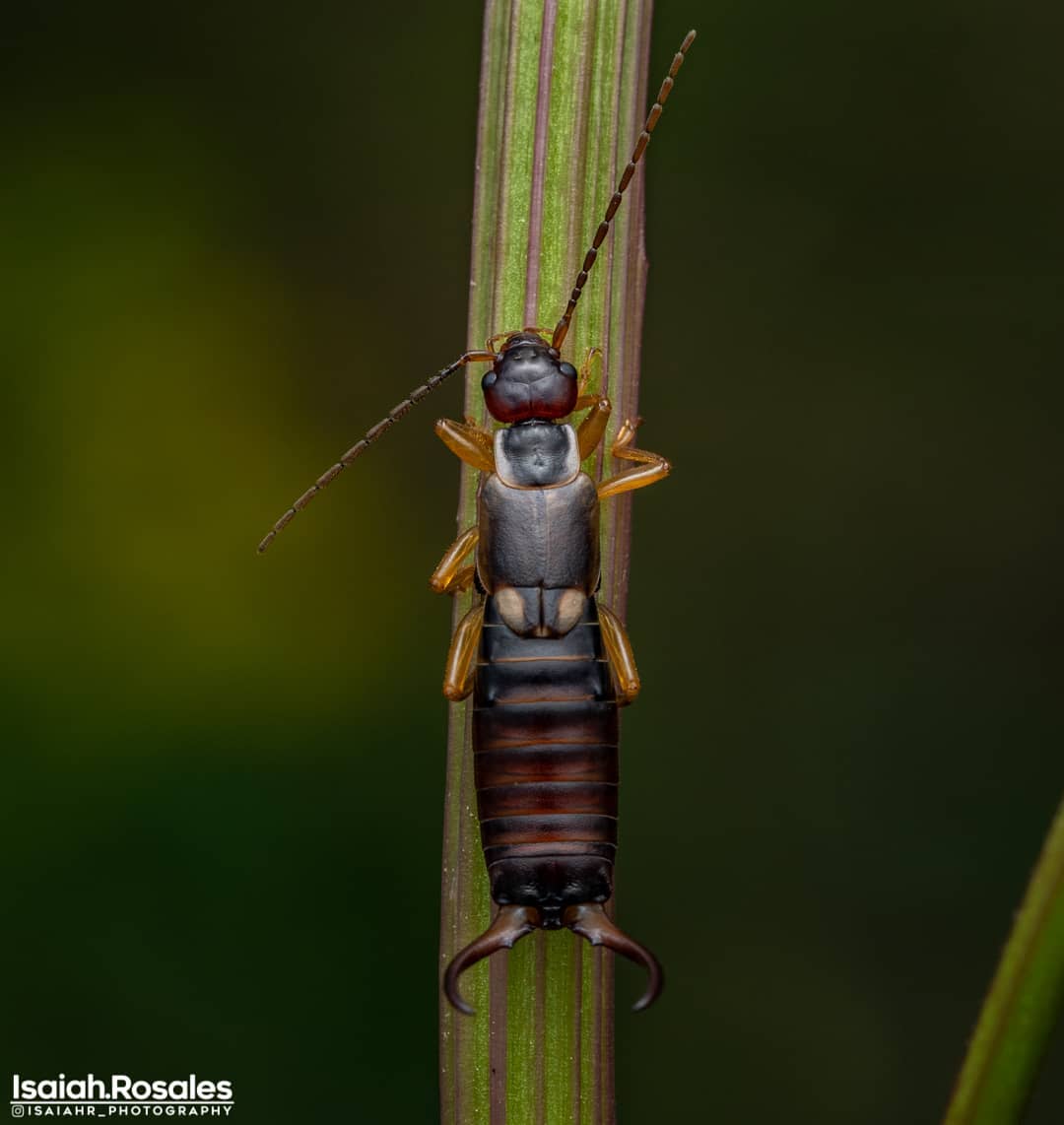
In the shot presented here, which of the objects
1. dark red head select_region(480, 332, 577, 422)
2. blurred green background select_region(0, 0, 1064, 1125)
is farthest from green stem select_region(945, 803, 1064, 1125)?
blurred green background select_region(0, 0, 1064, 1125)

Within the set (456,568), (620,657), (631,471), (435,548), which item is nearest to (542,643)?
(620,657)

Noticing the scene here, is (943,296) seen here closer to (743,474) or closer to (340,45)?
(743,474)

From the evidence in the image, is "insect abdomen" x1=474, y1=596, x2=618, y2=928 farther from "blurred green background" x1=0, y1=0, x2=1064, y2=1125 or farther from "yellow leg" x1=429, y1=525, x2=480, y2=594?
"blurred green background" x1=0, y1=0, x2=1064, y2=1125

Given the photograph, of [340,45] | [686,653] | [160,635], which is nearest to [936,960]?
[686,653]

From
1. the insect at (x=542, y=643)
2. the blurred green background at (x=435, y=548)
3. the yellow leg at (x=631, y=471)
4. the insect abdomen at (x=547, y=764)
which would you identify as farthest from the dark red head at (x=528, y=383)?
the blurred green background at (x=435, y=548)

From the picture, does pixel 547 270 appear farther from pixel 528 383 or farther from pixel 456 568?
pixel 456 568

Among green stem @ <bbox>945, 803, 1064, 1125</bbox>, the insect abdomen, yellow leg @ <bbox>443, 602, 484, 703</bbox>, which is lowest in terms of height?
green stem @ <bbox>945, 803, 1064, 1125</bbox>

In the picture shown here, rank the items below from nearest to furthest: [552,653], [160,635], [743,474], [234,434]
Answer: [552,653]
[160,635]
[234,434]
[743,474]
